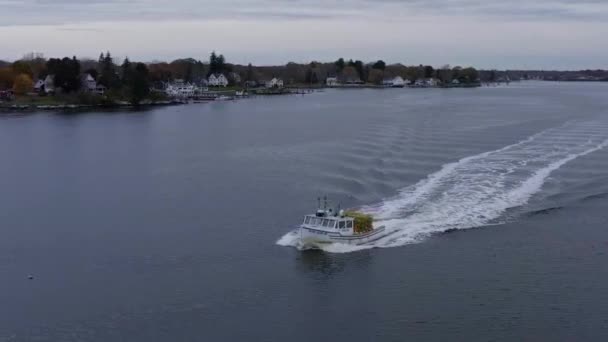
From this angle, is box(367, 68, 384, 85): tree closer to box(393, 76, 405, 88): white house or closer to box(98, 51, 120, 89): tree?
box(393, 76, 405, 88): white house

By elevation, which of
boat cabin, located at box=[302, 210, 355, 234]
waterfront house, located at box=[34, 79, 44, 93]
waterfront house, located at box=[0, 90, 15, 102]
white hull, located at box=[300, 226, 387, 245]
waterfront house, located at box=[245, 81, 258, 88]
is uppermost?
waterfront house, located at box=[34, 79, 44, 93]

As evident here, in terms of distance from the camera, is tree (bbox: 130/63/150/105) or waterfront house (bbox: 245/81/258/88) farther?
waterfront house (bbox: 245/81/258/88)

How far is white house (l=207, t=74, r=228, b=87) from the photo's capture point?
9125 centimetres

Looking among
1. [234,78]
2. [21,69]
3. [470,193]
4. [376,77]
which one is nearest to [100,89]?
[21,69]

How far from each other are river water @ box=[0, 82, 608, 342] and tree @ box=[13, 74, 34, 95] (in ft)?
106

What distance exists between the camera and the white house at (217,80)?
9125 cm

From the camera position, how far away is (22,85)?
2430 inches

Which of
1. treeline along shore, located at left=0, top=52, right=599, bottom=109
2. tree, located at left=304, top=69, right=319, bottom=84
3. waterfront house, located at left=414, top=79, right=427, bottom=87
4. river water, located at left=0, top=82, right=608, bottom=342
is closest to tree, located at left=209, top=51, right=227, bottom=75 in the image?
treeline along shore, located at left=0, top=52, right=599, bottom=109

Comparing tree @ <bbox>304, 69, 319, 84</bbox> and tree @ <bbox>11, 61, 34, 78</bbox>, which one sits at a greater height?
tree @ <bbox>11, 61, 34, 78</bbox>

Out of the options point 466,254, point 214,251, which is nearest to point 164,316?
point 214,251

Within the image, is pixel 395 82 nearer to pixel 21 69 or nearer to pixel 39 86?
pixel 21 69

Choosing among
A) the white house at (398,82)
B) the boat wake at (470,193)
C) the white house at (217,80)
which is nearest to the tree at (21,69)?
the white house at (217,80)

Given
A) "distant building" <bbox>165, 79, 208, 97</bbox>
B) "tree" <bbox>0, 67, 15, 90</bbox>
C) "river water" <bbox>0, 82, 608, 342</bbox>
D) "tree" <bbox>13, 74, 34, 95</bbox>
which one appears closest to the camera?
"river water" <bbox>0, 82, 608, 342</bbox>

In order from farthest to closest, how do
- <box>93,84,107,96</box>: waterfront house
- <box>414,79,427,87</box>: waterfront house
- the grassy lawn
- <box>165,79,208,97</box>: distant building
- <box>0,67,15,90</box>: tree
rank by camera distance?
<box>414,79,427,87</box>: waterfront house
<box>165,79,208,97</box>: distant building
<box>0,67,15,90</box>: tree
<box>93,84,107,96</box>: waterfront house
the grassy lawn
